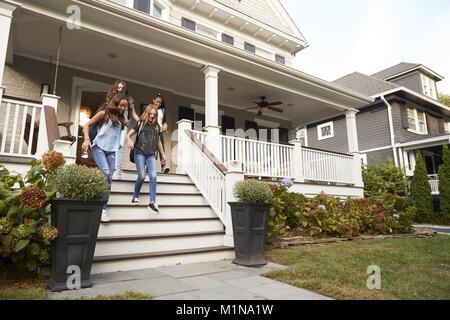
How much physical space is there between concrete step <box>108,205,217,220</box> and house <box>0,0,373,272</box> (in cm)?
2

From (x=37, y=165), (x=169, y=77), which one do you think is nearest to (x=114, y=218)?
(x=37, y=165)

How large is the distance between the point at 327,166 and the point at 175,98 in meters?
4.78

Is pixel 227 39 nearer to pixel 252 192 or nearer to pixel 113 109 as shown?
pixel 113 109

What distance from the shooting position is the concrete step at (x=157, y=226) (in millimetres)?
3504

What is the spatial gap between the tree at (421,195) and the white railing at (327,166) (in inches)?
237

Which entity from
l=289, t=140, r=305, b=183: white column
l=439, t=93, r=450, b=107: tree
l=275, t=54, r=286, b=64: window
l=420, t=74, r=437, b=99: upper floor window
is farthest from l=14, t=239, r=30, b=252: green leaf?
l=439, t=93, r=450, b=107: tree

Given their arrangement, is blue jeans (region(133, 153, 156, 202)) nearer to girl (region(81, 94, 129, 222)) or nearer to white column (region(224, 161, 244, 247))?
girl (region(81, 94, 129, 222))

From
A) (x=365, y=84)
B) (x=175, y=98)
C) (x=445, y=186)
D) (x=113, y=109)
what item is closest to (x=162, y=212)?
(x=113, y=109)

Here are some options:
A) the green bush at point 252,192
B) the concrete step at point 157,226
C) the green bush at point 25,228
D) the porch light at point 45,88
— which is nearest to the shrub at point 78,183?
the green bush at point 25,228

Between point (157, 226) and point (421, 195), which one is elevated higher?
point (421, 195)

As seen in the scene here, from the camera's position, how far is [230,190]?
3998 mm

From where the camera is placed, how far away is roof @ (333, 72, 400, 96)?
1497 centimetres

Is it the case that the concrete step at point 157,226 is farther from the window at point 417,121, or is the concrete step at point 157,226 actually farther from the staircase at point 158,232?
the window at point 417,121
